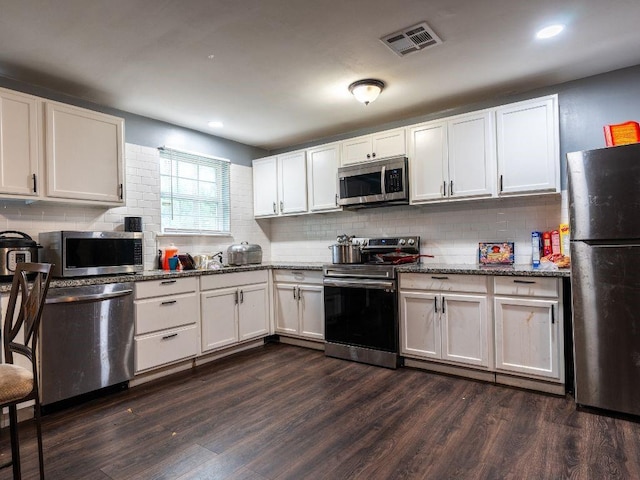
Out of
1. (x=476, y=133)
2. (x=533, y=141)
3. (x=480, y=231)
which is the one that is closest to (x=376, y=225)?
(x=480, y=231)

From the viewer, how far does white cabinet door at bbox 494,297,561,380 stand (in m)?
2.62

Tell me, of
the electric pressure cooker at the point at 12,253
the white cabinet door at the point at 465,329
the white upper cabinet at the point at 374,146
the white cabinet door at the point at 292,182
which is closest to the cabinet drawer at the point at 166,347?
the electric pressure cooker at the point at 12,253

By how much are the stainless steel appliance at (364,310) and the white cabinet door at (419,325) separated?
7 cm

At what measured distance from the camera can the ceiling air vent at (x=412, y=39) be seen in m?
2.31

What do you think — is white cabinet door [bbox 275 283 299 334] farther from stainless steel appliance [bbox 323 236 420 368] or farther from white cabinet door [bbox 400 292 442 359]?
white cabinet door [bbox 400 292 442 359]

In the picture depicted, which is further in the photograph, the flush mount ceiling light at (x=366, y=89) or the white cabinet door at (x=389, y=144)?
the white cabinet door at (x=389, y=144)

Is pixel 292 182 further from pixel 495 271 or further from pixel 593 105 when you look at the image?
pixel 593 105

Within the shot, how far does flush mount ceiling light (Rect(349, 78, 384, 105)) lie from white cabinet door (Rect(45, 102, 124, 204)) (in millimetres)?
1975

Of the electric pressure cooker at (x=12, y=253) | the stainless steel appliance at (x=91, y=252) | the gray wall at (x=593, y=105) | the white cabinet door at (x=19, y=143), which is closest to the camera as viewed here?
the electric pressure cooker at (x=12, y=253)

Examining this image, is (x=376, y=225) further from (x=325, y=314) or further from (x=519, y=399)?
(x=519, y=399)

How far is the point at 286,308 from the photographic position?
410cm

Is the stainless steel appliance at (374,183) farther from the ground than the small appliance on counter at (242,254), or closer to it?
farther from the ground

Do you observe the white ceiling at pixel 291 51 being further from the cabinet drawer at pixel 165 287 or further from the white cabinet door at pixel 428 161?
the cabinet drawer at pixel 165 287

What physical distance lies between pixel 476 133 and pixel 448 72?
608mm
